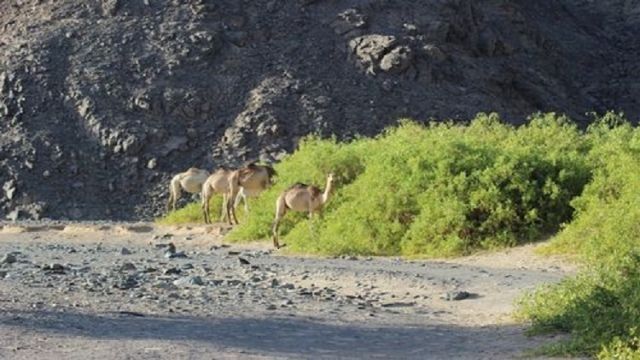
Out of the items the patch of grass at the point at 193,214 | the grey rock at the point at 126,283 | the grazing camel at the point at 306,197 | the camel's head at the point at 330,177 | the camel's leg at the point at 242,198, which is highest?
the camel's head at the point at 330,177

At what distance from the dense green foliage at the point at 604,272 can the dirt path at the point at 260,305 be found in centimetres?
45

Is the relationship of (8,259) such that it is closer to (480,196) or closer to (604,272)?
(480,196)

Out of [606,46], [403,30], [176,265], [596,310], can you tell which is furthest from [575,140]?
[606,46]

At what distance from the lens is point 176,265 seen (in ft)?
67.5

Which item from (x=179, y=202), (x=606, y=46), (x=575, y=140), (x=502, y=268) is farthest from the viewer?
(x=606, y=46)

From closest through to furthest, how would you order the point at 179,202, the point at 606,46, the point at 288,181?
the point at 288,181 → the point at 179,202 → the point at 606,46

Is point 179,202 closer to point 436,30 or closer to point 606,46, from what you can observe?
point 436,30

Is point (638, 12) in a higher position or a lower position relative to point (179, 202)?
higher

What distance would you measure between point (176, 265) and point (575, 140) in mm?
9614

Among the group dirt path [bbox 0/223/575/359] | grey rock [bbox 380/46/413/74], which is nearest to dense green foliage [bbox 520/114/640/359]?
dirt path [bbox 0/223/575/359]

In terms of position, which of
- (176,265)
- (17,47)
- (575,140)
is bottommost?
(176,265)

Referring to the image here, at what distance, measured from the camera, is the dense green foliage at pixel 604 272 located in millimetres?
11352

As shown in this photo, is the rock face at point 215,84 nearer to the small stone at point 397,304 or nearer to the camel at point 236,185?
the camel at point 236,185

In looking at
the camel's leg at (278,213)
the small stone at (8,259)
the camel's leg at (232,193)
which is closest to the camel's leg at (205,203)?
the camel's leg at (232,193)
